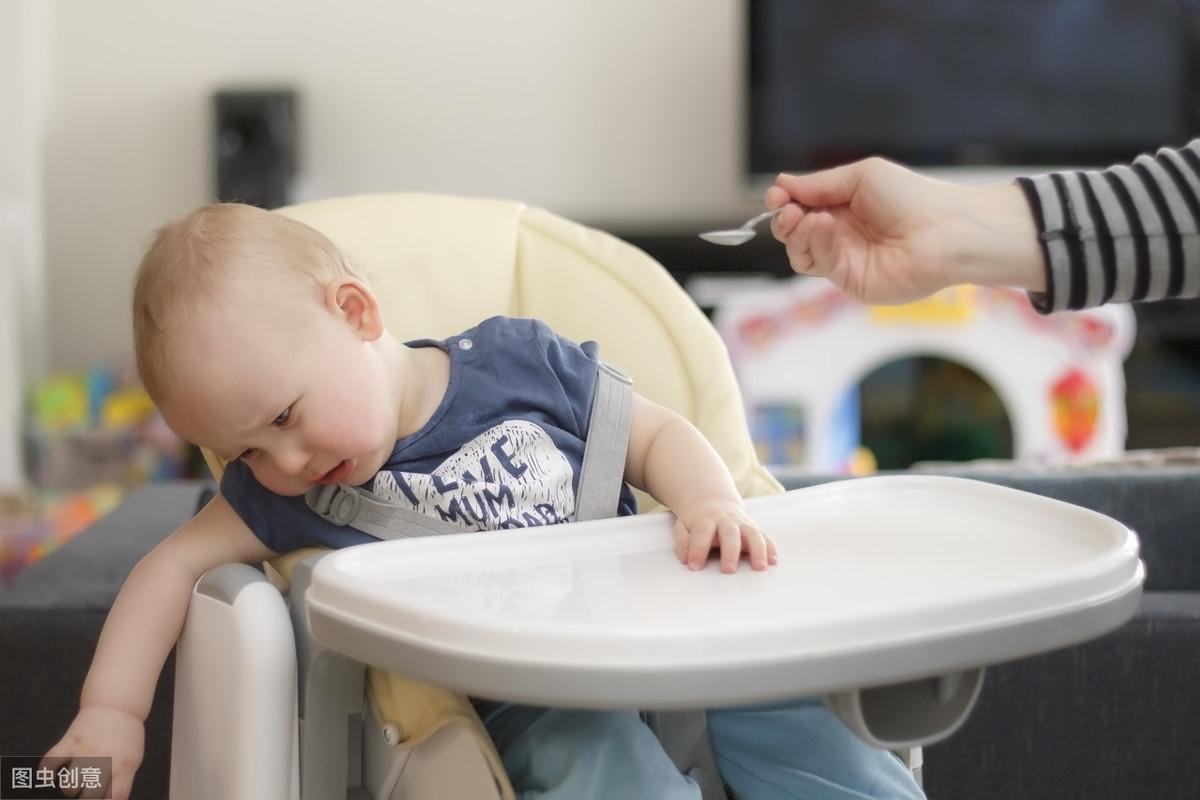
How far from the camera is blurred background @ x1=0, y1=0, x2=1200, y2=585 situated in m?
3.41

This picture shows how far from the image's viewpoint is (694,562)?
0.92 meters

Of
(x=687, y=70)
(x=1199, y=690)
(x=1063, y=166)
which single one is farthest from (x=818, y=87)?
(x=1199, y=690)

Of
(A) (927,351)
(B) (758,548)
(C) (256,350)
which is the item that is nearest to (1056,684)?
(B) (758,548)

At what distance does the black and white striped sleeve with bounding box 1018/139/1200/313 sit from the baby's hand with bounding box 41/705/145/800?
75 cm

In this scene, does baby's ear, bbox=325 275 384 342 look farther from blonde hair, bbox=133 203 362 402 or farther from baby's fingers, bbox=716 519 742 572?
baby's fingers, bbox=716 519 742 572

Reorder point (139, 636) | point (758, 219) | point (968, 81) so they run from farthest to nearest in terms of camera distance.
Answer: point (968, 81) < point (758, 219) < point (139, 636)

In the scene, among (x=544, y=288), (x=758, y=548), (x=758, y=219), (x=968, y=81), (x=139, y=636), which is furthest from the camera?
(x=968, y=81)

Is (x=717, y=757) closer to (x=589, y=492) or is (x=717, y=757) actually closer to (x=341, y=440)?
(x=589, y=492)

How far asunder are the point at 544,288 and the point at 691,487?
35 centimetres

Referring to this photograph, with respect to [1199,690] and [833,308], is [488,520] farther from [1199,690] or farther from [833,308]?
[833,308]

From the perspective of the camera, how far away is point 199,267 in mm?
997

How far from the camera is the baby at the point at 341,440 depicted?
95cm

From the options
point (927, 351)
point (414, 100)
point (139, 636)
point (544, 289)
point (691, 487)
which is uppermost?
point (414, 100)

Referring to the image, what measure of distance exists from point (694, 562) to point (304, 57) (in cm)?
310
